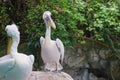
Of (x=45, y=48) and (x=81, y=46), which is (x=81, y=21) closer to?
(x=81, y=46)

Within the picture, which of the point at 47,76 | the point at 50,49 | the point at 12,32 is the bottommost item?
the point at 47,76

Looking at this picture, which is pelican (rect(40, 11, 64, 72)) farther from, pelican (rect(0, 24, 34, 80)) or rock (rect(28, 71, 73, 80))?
pelican (rect(0, 24, 34, 80))

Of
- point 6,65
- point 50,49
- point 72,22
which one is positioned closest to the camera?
point 6,65

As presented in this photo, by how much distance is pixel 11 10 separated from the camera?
12.6 feet

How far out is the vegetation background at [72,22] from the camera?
3354 mm

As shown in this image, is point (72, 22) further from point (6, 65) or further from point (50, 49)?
point (6, 65)

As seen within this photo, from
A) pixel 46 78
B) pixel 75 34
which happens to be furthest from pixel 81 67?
pixel 46 78

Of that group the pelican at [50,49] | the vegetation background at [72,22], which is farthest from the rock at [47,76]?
the vegetation background at [72,22]

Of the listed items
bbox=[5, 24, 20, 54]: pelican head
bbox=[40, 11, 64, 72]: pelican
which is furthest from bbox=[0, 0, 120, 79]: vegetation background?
bbox=[5, 24, 20, 54]: pelican head

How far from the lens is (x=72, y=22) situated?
3.36 meters

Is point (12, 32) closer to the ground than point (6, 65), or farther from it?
farther from it

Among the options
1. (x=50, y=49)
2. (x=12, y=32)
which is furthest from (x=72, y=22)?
(x=12, y=32)

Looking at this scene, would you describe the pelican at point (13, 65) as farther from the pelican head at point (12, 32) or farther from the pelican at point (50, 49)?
the pelican at point (50, 49)

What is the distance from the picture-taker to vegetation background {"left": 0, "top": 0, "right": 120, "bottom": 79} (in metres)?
3.35
